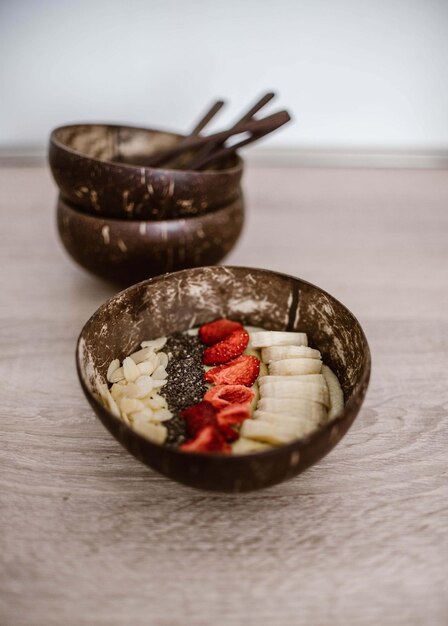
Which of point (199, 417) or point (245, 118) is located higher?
point (245, 118)

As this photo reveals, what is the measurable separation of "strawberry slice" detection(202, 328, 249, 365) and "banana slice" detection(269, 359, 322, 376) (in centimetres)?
4

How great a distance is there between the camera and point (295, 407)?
1.56 ft

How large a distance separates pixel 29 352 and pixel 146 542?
31cm

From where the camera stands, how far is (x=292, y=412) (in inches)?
18.5

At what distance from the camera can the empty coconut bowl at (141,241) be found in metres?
0.65

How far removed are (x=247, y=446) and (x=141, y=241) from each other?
31cm

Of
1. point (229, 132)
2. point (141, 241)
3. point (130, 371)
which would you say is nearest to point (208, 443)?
point (130, 371)

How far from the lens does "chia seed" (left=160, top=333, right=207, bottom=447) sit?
465 millimetres

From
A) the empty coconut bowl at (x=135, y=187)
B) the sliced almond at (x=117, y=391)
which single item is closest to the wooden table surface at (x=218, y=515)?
the sliced almond at (x=117, y=391)

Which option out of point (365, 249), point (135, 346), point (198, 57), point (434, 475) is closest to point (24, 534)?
point (135, 346)

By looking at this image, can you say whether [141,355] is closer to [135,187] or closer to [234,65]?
[135,187]

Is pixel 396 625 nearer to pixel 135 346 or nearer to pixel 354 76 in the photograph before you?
pixel 135 346

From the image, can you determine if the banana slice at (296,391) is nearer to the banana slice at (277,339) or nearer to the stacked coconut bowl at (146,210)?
the banana slice at (277,339)

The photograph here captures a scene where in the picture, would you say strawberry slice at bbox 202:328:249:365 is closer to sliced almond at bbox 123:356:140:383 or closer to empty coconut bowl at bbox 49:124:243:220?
sliced almond at bbox 123:356:140:383
